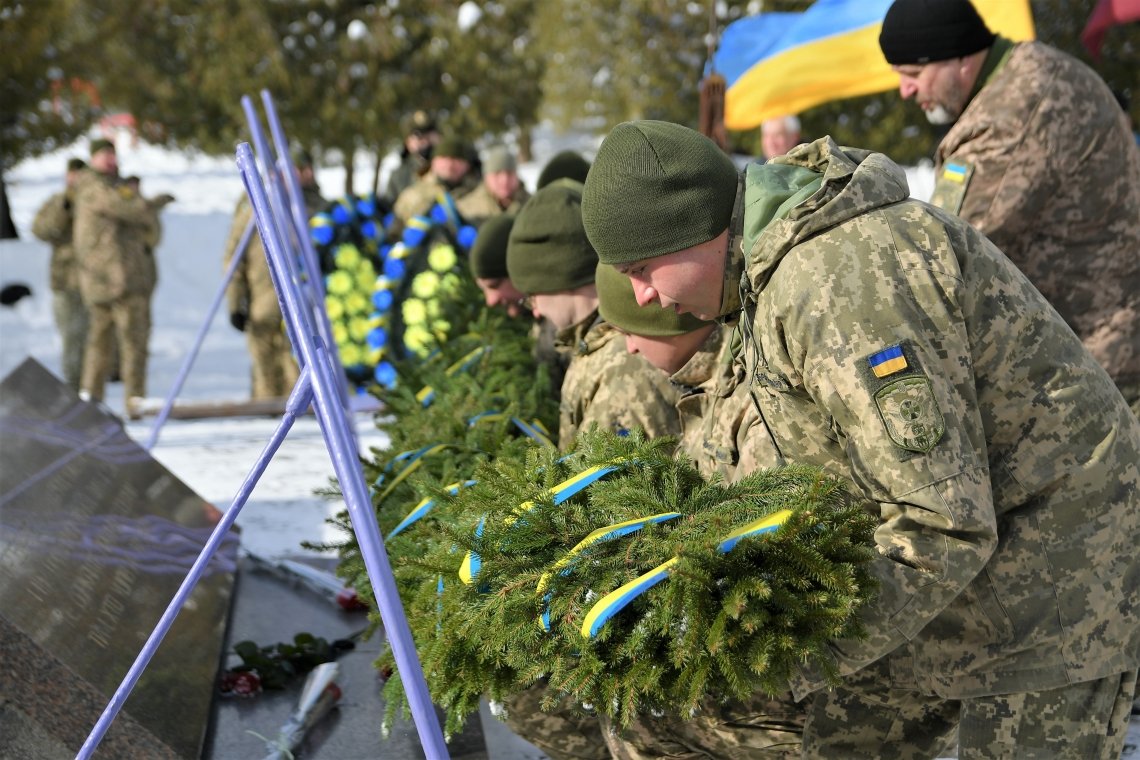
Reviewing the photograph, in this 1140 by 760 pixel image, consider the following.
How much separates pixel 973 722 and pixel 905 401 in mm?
713

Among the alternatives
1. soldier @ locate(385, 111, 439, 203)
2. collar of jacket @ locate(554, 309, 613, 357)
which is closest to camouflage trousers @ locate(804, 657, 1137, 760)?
collar of jacket @ locate(554, 309, 613, 357)

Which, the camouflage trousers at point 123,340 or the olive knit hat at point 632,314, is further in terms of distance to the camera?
the camouflage trousers at point 123,340

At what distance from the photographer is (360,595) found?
3.37 metres

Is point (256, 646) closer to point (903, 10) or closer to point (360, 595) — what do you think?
point (360, 595)

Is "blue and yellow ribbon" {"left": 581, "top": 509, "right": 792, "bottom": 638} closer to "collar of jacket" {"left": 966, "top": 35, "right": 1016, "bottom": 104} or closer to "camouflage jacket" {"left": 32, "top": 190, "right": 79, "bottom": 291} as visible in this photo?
"collar of jacket" {"left": 966, "top": 35, "right": 1016, "bottom": 104}

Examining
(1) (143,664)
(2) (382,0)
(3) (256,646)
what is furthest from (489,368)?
(2) (382,0)

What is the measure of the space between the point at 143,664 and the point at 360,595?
817 mm

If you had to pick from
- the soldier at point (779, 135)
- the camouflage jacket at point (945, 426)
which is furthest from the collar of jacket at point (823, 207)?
the soldier at point (779, 135)

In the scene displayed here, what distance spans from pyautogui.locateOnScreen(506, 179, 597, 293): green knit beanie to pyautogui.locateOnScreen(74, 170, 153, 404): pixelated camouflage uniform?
23.0 ft

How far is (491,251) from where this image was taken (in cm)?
508

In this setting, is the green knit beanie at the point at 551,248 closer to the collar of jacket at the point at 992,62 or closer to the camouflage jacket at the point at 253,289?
the collar of jacket at the point at 992,62

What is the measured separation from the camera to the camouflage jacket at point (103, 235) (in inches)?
417

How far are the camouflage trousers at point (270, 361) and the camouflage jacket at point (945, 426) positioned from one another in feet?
28.6

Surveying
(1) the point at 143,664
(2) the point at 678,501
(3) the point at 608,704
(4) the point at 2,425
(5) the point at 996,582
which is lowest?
(5) the point at 996,582
